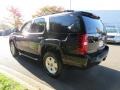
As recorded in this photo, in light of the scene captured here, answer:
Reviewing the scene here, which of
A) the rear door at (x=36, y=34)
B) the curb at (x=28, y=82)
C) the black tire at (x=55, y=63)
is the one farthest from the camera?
the rear door at (x=36, y=34)

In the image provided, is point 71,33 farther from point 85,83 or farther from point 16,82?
point 16,82

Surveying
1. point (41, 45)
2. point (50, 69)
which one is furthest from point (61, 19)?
point (50, 69)

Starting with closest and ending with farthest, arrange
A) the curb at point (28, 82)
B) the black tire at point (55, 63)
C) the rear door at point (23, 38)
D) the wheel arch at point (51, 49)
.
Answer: the curb at point (28, 82) < the wheel arch at point (51, 49) < the black tire at point (55, 63) < the rear door at point (23, 38)

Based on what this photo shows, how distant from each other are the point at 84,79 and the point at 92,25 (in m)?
1.66

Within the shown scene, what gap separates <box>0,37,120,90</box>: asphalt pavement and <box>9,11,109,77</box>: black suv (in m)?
0.39

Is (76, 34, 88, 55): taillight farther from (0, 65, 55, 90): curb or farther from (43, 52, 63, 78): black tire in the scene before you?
(0, 65, 55, 90): curb

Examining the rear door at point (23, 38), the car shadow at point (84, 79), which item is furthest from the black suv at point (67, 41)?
the rear door at point (23, 38)

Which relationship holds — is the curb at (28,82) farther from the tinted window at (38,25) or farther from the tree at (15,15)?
the tree at (15,15)

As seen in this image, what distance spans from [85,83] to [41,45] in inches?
76.4

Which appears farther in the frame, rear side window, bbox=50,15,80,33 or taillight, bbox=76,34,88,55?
rear side window, bbox=50,15,80,33

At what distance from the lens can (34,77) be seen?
6.96m

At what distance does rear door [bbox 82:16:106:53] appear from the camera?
619 cm

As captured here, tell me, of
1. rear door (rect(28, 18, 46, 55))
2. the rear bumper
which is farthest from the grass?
rear door (rect(28, 18, 46, 55))

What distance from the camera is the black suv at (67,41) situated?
6031mm
